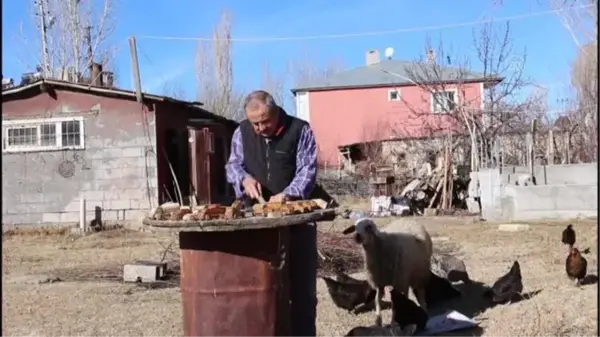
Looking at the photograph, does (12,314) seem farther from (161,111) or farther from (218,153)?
(218,153)

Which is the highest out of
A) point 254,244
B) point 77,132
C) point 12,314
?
point 77,132

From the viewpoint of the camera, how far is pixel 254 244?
3.47 meters

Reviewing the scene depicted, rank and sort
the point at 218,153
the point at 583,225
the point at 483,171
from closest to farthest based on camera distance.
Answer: the point at 583,225 < the point at 483,171 < the point at 218,153

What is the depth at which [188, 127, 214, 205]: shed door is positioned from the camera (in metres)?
17.6

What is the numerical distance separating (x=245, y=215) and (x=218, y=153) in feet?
A: 57.8

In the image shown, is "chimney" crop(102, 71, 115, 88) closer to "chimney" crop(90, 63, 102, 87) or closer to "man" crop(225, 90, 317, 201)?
"chimney" crop(90, 63, 102, 87)

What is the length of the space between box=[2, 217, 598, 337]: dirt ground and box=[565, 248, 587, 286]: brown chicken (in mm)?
126

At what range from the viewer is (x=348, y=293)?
251 inches

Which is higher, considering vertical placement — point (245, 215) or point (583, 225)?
point (245, 215)

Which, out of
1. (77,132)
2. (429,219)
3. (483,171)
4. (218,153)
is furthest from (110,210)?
(483,171)

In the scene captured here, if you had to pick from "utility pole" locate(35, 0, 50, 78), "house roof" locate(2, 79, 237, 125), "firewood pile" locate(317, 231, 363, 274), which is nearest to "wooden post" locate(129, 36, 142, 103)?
"house roof" locate(2, 79, 237, 125)

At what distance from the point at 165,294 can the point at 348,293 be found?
7.44 ft

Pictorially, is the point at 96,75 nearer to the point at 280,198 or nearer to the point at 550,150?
the point at 550,150

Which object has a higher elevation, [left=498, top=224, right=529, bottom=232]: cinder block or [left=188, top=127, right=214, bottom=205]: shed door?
[left=188, top=127, right=214, bottom=205]: shed door
